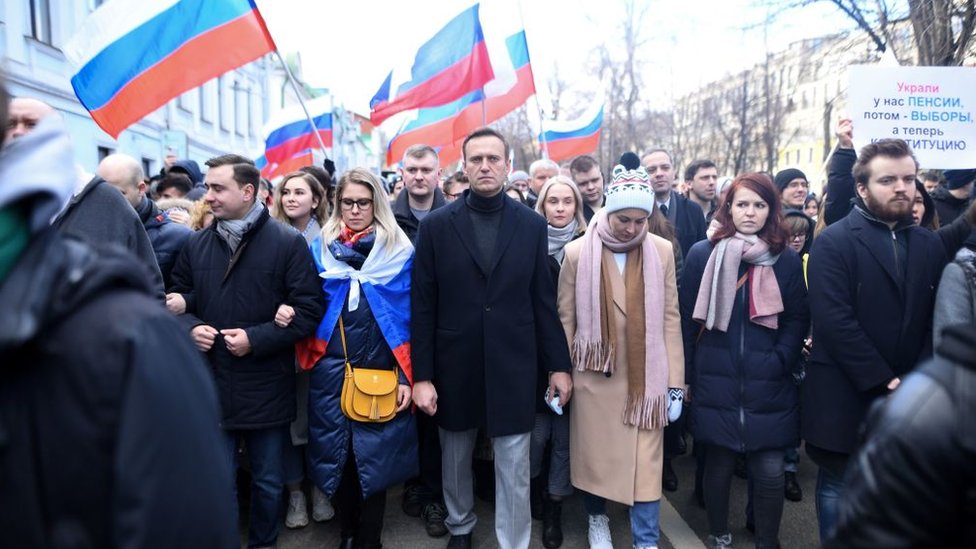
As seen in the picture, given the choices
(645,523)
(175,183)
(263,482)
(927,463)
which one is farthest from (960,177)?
(175,183)

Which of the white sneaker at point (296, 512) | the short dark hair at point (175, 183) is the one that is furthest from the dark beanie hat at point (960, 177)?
the short dark hair at point (175, 183)

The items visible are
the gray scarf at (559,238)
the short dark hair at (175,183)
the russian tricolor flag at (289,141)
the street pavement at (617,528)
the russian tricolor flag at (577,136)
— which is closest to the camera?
the street pavement at (617,528)

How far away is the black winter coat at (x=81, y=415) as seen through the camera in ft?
3.21

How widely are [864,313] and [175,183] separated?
572 cm

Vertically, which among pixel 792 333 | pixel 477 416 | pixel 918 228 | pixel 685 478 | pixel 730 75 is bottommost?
pixel 685 478

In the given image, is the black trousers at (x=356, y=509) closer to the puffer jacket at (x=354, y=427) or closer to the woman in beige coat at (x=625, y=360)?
the puffer jacket at (x=354, y=427)

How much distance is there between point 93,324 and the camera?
1.01 m

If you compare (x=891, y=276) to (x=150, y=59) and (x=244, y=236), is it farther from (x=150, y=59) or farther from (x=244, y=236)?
(x=150, y=59)

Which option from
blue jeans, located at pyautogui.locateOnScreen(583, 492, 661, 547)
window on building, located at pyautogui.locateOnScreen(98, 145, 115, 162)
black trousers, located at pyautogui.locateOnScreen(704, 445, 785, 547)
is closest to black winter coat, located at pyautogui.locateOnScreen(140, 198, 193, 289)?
blue jeans, located at pyautogui.locateOnScreen(583, 492, 661, 547)

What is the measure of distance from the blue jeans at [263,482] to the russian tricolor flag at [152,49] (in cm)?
262

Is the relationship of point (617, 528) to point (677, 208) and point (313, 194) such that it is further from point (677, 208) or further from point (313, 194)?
point (313, 194)

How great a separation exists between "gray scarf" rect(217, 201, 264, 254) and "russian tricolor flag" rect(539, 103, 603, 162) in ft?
23.3

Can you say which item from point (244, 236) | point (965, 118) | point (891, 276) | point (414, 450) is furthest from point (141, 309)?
point (965, 118)

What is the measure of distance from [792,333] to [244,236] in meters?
2.97
